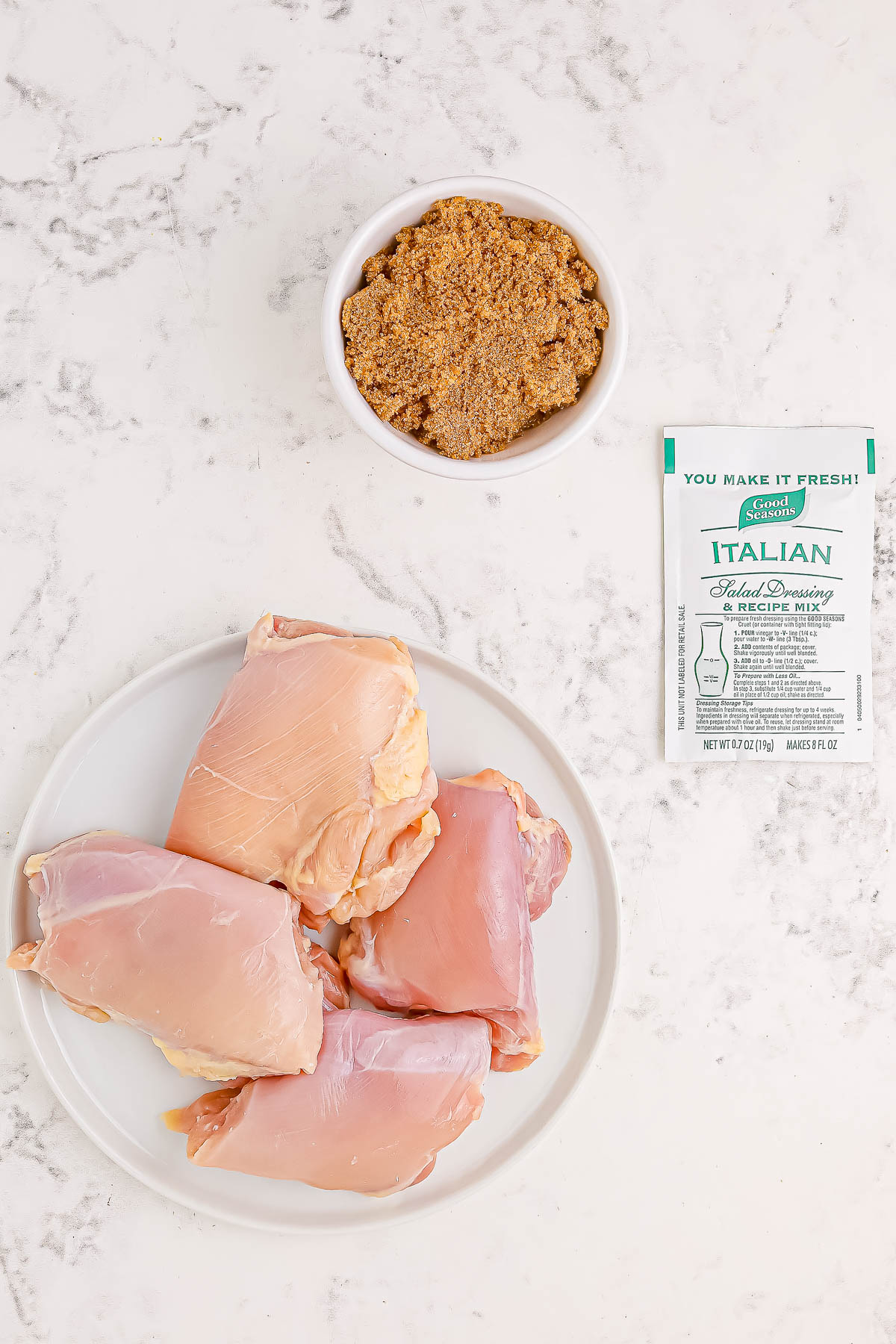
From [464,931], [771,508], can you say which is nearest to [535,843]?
[464,931]

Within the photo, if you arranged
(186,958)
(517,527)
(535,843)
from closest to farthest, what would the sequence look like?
1. (186,958)
2. (535,843)
3. (517,527)

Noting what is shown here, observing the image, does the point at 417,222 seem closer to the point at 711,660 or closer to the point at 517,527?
the point at 517,527

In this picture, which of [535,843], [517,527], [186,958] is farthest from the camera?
[517,527]

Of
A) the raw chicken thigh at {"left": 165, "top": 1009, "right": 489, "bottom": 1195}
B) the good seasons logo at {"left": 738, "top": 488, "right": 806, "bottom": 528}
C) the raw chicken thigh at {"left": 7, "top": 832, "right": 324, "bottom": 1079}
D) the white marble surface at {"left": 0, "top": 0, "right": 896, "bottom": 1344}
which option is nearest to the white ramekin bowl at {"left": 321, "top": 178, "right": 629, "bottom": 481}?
the white marble surface at {"left": 0, "top": 0, "right": 896, "bottom": 1344}

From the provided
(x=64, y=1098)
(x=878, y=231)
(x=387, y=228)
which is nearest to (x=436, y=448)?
(x=387, y=228)

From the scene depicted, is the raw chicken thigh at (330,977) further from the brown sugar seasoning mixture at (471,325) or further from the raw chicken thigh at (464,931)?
the brown sugar seasoning mixture at (471,325)

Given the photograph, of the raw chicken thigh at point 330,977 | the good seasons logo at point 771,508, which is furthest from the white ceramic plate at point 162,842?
the good seasons logo at point 771,508

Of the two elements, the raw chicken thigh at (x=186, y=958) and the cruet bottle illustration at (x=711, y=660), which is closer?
the raw chicken thigh at (x=186, y=958)
